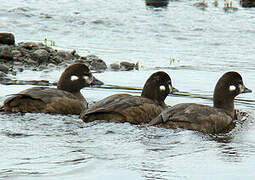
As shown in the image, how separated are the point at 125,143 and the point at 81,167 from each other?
4.87 ft

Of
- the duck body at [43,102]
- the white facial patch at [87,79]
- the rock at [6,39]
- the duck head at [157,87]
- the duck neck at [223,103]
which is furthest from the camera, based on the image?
the rock at [6,39]

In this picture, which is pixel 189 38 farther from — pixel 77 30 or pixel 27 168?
pixel 27 168

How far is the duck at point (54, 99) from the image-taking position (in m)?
10.5

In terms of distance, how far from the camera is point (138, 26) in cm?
2342

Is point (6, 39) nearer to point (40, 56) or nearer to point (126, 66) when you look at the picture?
point (40, 56)

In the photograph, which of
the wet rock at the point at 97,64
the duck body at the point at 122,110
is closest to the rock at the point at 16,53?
the wet rock at the point at 97,64

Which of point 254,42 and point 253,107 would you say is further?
point 254,42

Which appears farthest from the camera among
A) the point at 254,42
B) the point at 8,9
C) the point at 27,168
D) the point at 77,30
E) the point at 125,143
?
the point at 8,9

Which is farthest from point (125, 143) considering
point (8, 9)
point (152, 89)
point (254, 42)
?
point (8, 9)

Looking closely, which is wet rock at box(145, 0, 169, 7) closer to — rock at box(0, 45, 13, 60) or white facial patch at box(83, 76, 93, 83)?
rock at box(0, 45, 13, 60)

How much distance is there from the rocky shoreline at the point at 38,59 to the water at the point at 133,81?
580 mm

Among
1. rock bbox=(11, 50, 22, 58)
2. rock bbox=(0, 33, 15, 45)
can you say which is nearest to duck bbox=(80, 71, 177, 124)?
rock bbox=(11, 50, 22, 58)

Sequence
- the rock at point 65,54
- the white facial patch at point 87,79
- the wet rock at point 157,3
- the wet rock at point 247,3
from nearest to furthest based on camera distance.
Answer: the white facial patch at point 87,79 < the rock at point 65,54 < the wet rock at point 157,3 < the wet rock at point 247,3

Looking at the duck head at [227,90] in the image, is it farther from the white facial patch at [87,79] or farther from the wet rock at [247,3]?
the wet rock at [247,3]
